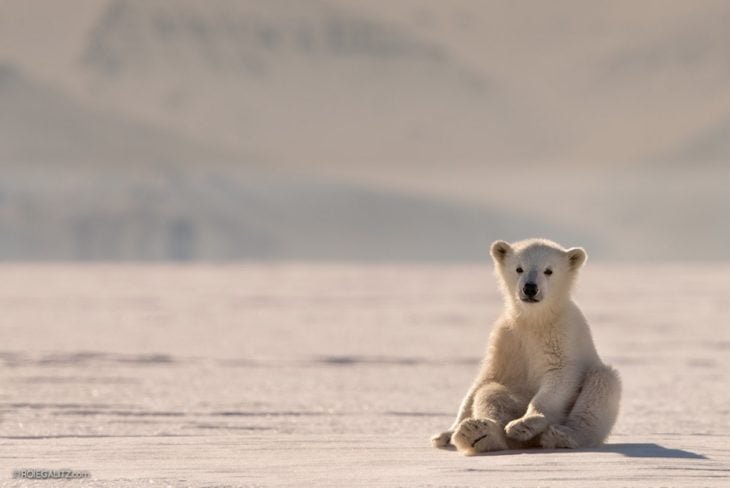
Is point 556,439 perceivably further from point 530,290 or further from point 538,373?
point 530,290

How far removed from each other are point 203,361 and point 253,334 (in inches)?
178

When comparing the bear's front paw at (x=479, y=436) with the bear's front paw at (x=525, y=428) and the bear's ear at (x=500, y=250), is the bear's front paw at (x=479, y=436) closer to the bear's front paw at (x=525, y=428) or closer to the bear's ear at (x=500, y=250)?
the bear's front paw at (x=525, y=428)

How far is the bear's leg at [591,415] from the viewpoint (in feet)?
20.0

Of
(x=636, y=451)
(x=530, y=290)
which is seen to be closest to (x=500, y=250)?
(x=530, y=290)

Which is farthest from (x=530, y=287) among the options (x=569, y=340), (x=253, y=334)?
(x=253, y=334)

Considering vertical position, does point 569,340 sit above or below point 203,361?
below

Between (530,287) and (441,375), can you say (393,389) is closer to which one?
(441,375)

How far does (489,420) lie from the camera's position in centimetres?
607

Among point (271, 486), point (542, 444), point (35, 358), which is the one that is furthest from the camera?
point (35, 358)

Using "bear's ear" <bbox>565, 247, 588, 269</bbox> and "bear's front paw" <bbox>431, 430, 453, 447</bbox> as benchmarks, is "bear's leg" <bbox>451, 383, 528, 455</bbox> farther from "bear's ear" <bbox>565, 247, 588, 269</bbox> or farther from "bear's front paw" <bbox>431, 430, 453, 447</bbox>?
"bear's ear" <bbox>565, 247, 588, 269</bbox>

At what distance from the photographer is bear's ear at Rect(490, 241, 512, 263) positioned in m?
6.60

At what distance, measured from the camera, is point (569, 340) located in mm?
6363

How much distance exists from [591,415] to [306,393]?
504 cm

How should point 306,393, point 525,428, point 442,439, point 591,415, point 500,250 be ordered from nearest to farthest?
1. point 525,428
2. point 591,415
3. point 442,439
4. point 500,250
5. point 306,393
